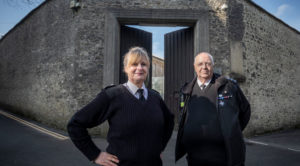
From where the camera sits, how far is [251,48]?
643 cm

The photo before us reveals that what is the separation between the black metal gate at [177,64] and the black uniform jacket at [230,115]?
12.9 feet

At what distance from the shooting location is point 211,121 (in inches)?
76.2

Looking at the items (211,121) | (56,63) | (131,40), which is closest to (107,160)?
(211,121)

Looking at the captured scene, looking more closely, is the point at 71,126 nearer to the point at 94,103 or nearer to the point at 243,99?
the point at 94,103

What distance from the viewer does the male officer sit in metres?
1.85

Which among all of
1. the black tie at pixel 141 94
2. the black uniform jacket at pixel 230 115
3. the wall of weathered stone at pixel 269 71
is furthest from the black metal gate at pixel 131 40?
the black tie at pixel 141 94

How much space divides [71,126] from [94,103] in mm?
241

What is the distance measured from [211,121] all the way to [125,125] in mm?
1061

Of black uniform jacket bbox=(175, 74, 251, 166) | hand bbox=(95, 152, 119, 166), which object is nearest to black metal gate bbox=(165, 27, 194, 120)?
black uniform jacket bbox=(175, 74, 251, 166)

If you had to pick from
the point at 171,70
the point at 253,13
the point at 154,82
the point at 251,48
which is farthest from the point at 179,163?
the point at 154,82

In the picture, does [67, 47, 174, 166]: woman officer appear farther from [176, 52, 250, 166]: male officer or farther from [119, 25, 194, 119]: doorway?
[119, 25, 194, 119]: doorway

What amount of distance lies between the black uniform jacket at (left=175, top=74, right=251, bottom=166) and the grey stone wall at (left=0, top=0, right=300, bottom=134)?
12.2 ft

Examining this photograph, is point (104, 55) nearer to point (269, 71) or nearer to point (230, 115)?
point (230, 115)

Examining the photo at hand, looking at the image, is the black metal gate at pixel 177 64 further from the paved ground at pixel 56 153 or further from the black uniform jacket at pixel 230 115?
the black uniform jacket at pixel 230 115
